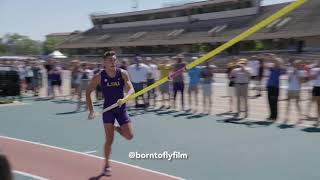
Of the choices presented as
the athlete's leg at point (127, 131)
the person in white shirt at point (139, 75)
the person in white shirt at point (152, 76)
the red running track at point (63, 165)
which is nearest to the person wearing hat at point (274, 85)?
the person in white shirt at point (139, 75)

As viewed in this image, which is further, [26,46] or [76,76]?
[26,46]

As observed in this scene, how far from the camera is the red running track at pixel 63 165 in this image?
23.4ft

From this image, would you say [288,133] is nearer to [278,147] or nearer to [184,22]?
[278,147]

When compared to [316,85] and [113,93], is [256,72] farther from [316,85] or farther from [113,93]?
[113,93]

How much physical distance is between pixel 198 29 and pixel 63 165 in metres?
53.8

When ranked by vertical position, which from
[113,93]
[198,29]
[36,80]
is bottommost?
[36,80]

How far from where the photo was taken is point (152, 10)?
2761 inches

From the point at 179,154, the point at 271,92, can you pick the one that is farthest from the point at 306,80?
the point at 179,154

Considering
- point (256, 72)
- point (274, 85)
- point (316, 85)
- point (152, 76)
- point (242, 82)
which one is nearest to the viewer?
point (316, 85)

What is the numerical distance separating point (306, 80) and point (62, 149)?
6.47 meters

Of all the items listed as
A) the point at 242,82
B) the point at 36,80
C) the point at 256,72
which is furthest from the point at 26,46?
the point at 242,82

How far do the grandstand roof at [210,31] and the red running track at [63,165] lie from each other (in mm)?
38575

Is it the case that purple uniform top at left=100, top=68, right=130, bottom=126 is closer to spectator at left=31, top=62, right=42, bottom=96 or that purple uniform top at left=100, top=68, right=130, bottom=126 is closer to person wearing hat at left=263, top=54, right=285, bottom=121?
person wearing hat at left=263, top=54, right=285, bottom=121

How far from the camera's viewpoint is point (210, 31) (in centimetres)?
5619
